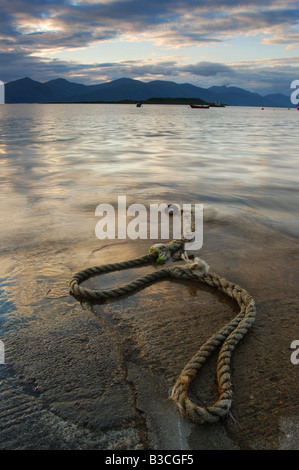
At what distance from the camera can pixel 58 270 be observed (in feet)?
10.3

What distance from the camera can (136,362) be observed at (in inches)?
79.4

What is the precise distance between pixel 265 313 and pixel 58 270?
1867 millimetres

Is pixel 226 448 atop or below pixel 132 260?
below

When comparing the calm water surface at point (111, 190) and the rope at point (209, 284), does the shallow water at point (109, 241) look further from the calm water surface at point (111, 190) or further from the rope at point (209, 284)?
the rope at point (209, 284)

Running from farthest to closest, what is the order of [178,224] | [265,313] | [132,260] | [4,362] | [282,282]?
A: [178,224], [132,260], [282,282], [265,313], [4,362]
